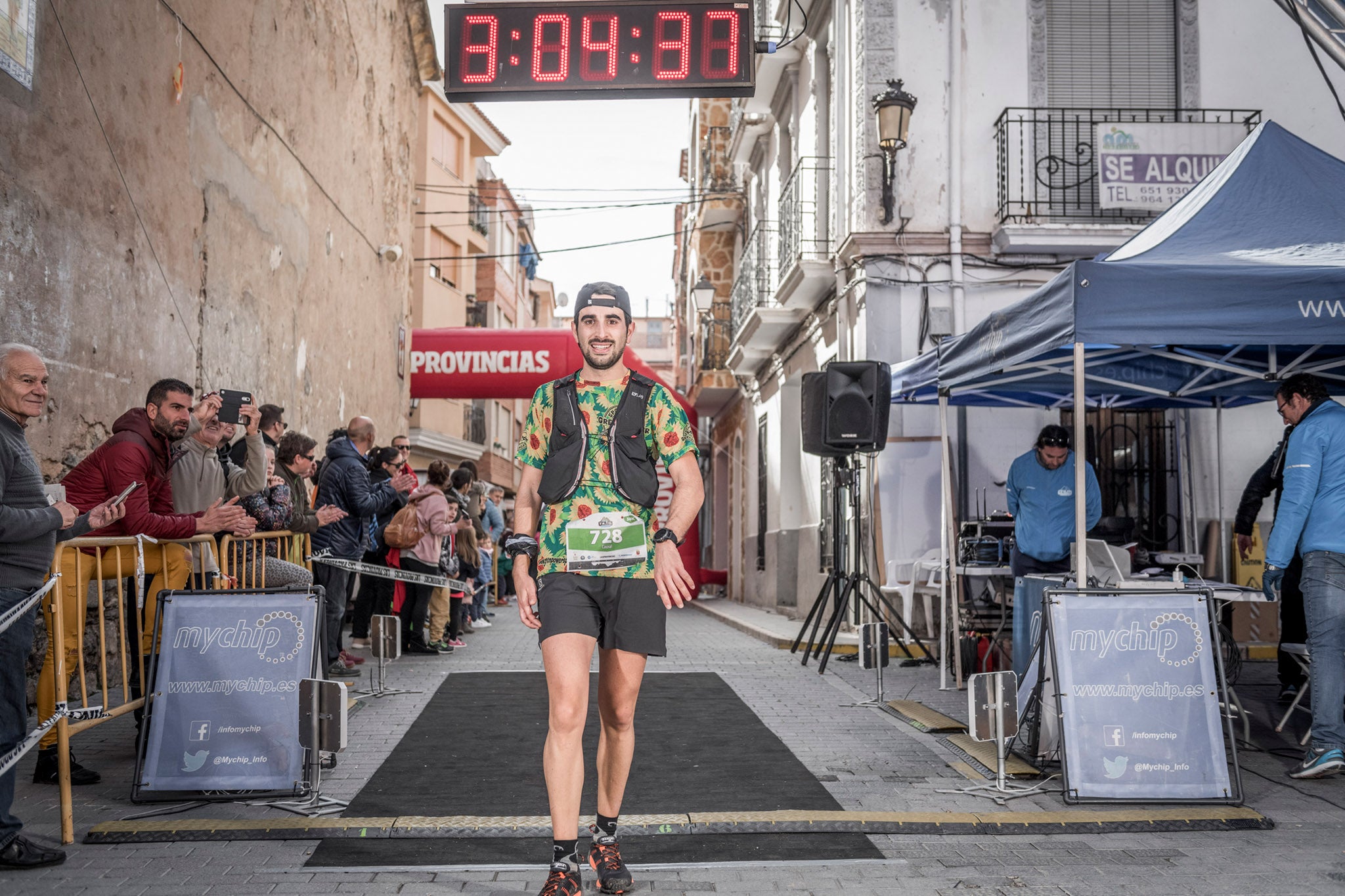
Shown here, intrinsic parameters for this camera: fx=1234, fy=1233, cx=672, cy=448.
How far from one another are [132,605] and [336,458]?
10.5 feet

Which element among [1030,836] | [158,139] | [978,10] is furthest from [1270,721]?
[158,139]

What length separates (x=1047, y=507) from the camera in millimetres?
8500

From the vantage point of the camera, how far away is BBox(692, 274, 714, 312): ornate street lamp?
2527 cm

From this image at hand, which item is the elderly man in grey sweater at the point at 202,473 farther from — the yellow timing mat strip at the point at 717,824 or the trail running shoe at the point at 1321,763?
the trail running shoe at the point at 1321,763

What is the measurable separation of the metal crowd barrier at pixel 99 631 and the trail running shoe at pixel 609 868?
2143 mm

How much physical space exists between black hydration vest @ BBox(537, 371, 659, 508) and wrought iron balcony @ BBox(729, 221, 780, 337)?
14112 millimetres

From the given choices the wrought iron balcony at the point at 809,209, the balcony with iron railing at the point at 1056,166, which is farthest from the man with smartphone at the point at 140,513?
the wrought iron balcony at the point at 809,209

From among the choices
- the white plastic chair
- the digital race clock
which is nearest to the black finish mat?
the white plastic chair

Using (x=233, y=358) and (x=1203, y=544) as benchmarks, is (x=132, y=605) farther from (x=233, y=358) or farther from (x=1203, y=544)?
(x=1203, y=544)

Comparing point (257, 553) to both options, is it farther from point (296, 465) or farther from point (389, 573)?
point (389, 573)

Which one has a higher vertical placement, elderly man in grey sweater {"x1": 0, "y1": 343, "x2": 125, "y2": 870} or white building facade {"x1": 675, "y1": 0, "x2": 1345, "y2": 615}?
white building facade {"x1": 675, "y1": 0, "x2": 1345, "y2": 615}

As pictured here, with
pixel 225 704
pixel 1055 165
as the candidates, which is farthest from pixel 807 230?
pixel 225 704

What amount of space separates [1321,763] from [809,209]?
37.9 ft

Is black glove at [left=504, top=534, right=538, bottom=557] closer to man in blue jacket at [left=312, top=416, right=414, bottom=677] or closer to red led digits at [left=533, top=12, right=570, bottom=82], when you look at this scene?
man in blue jacket at [left=312, top=416, right=414, bottom=677]
